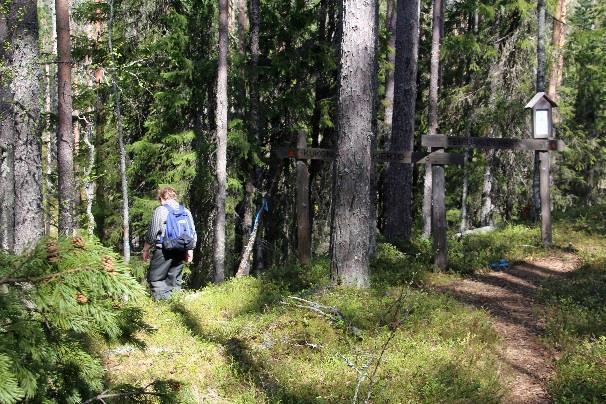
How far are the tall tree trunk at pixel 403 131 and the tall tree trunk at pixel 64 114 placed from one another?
312 inches

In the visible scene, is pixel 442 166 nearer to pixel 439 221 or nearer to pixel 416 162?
pixel 416 162

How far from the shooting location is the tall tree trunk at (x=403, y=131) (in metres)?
14.3

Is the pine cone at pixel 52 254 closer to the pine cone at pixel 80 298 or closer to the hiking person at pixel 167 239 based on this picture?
the pine cone at pixel 80 298

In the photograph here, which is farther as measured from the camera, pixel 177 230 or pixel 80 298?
pixel 177 230

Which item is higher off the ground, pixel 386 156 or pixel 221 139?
pixel 221 139

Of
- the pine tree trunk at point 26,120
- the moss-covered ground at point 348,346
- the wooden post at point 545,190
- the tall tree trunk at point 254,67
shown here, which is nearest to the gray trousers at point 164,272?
the moss-covered ground at point 348,346

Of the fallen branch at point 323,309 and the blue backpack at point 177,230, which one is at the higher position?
the blue backpack at point 177,230

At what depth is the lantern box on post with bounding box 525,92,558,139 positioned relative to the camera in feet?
40.5

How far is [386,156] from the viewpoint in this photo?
35.8 feet

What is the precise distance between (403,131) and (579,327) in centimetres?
796

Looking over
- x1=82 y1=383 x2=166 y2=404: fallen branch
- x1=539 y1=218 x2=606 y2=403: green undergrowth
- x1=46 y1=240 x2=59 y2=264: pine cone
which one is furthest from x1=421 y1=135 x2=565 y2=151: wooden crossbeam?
x1=46 y1=240 x2=59 y2=264: pine cone

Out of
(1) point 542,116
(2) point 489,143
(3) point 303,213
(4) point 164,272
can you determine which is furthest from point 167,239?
(1) point 542,116

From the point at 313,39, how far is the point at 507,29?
28.8 feet

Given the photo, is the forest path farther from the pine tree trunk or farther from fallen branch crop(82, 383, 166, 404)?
the pine tree trunk
